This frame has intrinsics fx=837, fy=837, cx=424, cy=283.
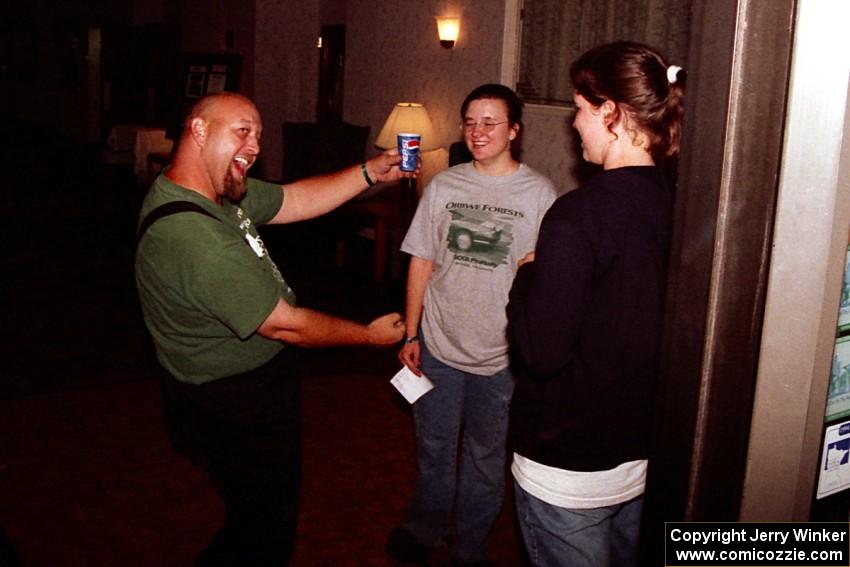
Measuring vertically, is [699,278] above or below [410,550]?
above

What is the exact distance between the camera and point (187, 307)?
2113 mm

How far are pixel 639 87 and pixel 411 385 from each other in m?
1.34

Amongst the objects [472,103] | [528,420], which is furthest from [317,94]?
[528,420]

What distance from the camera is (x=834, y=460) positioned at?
135cm

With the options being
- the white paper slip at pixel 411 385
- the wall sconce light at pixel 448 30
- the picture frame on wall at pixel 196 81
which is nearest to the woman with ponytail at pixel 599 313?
the white paper slip at pixel 411 385

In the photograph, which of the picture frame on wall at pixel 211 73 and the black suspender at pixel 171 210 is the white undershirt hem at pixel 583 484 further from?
the picture frame on wall at pixel 211 73

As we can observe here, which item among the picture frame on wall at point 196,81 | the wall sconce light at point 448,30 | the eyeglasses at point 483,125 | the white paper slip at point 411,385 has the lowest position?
the white paper slip at point 411,385

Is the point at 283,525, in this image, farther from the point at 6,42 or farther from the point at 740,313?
the point at 6,42

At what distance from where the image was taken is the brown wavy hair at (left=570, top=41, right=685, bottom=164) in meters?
1.61

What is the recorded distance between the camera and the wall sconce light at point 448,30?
6.90 m

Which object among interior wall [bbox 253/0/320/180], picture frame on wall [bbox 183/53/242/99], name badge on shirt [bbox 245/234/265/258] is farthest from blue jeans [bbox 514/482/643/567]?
picture frame on wall [bbox 183/53/242/99]

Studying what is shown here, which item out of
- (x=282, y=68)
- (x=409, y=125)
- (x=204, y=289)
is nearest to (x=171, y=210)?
(x=204, y=289)

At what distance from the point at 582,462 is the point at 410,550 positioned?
4.86ft

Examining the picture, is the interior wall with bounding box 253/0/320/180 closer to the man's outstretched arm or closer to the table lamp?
the table lamp
